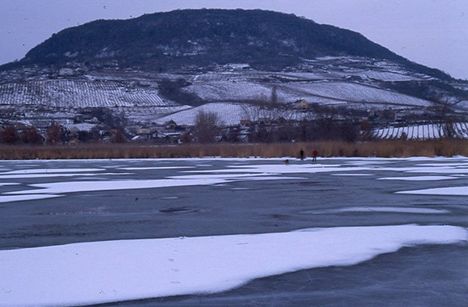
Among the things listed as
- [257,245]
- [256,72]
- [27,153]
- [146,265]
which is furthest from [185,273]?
[256,72]

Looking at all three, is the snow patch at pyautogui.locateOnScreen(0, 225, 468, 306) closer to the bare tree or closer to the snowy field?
the snowy field

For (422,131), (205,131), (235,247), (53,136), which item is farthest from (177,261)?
(53,136)

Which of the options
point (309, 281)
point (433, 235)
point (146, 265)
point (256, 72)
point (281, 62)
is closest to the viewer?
point (309, 281)

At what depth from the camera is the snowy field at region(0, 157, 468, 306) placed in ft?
31.3

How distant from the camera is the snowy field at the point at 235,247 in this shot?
955 centimetres

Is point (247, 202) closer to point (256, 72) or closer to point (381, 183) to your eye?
point (381, 183)

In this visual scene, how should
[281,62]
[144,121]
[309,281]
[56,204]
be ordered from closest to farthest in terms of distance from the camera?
[309,281], [56,204], [144,121], [281,62]

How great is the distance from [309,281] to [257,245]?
9.40ft

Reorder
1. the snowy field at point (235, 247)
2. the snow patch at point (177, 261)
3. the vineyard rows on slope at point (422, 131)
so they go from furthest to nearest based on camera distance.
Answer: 1. the vineyard rows on slope at point (422, 131)
2. the snow patch at point (177, 261)
3. the snowy field at point (235, 247)

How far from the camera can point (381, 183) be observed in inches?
1088

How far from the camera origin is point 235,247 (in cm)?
1289

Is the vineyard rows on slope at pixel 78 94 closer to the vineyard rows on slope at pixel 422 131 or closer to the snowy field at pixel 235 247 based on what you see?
the vineyard rows on slope at pixel 422 131

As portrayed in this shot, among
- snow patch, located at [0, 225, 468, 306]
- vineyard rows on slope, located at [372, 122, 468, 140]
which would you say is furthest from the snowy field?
vineyard rows on slope, located at [372, 122, 468, 140]

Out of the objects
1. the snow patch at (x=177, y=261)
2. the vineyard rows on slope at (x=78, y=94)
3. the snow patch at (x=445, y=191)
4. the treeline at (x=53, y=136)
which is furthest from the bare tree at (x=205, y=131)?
→ the snow patch at (x=177, y=261)
